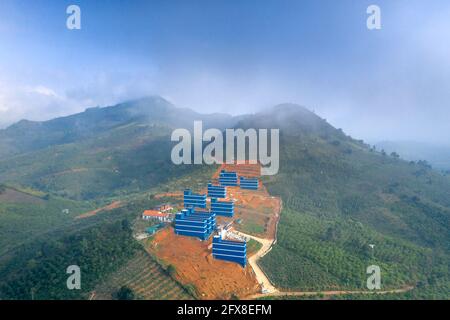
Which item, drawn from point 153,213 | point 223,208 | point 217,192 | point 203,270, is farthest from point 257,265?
point 217,192

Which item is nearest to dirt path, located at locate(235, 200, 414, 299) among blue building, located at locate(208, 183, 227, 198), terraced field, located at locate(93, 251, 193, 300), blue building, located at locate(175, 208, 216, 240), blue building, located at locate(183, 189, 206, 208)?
blue building, located at locate(175, 208, 216, 240)

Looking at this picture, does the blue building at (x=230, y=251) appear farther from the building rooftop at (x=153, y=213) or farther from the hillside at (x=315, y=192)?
the building rooftop at (x=153, y=213)

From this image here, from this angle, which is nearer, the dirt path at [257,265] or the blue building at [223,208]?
the dirt path at [257,265]

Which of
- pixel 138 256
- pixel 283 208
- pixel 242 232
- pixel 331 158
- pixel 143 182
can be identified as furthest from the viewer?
pixel 143 182

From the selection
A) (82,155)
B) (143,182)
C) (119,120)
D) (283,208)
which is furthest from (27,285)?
(119,120)

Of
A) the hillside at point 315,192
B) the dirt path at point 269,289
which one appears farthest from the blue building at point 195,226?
the hillside at point 315,192

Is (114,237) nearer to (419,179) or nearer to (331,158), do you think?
(331,158)

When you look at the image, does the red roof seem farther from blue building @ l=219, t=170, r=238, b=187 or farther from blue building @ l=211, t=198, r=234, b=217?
blue building @ l=219, t=170, r=238, b=187

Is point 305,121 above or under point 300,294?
above
